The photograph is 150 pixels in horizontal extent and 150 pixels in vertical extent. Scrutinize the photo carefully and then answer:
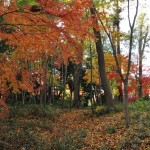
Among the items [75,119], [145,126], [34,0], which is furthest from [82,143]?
[75,119]

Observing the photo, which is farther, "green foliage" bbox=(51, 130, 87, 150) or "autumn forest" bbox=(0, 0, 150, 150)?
"green foliage" bbox=(51, 130, 87, 150)

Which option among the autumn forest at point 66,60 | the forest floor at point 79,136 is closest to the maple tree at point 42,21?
the autumn forest at point 66,60

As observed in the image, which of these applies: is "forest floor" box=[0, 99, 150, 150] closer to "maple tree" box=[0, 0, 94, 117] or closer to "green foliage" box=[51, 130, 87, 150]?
"green foliage" box=[51, 130, 87, 150]

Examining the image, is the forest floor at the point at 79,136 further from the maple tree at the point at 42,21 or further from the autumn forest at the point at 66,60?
the maple tree at the point at 42,21

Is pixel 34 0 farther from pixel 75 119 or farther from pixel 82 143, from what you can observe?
pixel 75 119

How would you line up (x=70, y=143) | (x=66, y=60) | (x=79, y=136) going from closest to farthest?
(x=70, y=143), (x=79, y=136), (x=66, y=60)

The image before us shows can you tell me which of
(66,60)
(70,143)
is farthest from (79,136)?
(66,60)

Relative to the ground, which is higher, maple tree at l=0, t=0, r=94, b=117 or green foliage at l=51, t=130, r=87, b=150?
maple tree at l=0, t=0, r=94, b=117

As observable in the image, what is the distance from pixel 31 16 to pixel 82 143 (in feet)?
16.3

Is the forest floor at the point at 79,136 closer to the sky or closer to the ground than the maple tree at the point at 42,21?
closer to the ground

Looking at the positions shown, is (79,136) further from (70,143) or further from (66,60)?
(66,60)

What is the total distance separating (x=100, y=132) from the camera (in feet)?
36.4

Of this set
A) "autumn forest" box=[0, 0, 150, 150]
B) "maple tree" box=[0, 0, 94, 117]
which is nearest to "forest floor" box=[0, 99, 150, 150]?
"autumn forest" box=[0, 0, 150, 150]

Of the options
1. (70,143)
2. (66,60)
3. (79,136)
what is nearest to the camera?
(70,143)
